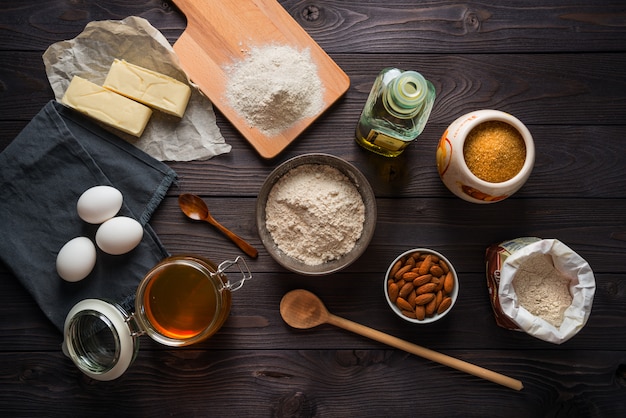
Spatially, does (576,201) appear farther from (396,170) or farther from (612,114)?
(396,170)

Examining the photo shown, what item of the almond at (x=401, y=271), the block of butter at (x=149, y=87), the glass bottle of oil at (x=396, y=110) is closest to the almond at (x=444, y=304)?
the almond at (x=401, y=271)

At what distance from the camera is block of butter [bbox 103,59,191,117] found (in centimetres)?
115

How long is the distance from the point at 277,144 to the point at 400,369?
582 millimetres

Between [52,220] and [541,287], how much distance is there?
1076 millimetres

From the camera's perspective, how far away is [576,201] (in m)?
1.21

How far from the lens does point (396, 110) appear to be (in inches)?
40.1

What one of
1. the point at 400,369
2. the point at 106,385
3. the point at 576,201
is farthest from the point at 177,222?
the point at 576,201

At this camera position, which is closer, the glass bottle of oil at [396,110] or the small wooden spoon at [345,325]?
the glass bottle of oil at [396,110]

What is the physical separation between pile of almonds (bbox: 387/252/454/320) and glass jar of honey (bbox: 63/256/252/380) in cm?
36

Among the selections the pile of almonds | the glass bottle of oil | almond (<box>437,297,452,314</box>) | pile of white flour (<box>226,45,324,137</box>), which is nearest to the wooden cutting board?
pile of white flour (<box>226,45,324,137</box>)

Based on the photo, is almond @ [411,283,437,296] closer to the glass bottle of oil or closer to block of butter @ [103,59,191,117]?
the glass bottle of oil

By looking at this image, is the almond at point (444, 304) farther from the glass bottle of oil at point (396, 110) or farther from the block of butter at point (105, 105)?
the block of butter at point (105, 105)

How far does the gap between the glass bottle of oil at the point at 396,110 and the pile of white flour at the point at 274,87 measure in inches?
5.3

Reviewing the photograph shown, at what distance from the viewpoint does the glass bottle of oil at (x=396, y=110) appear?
0.99 meters
